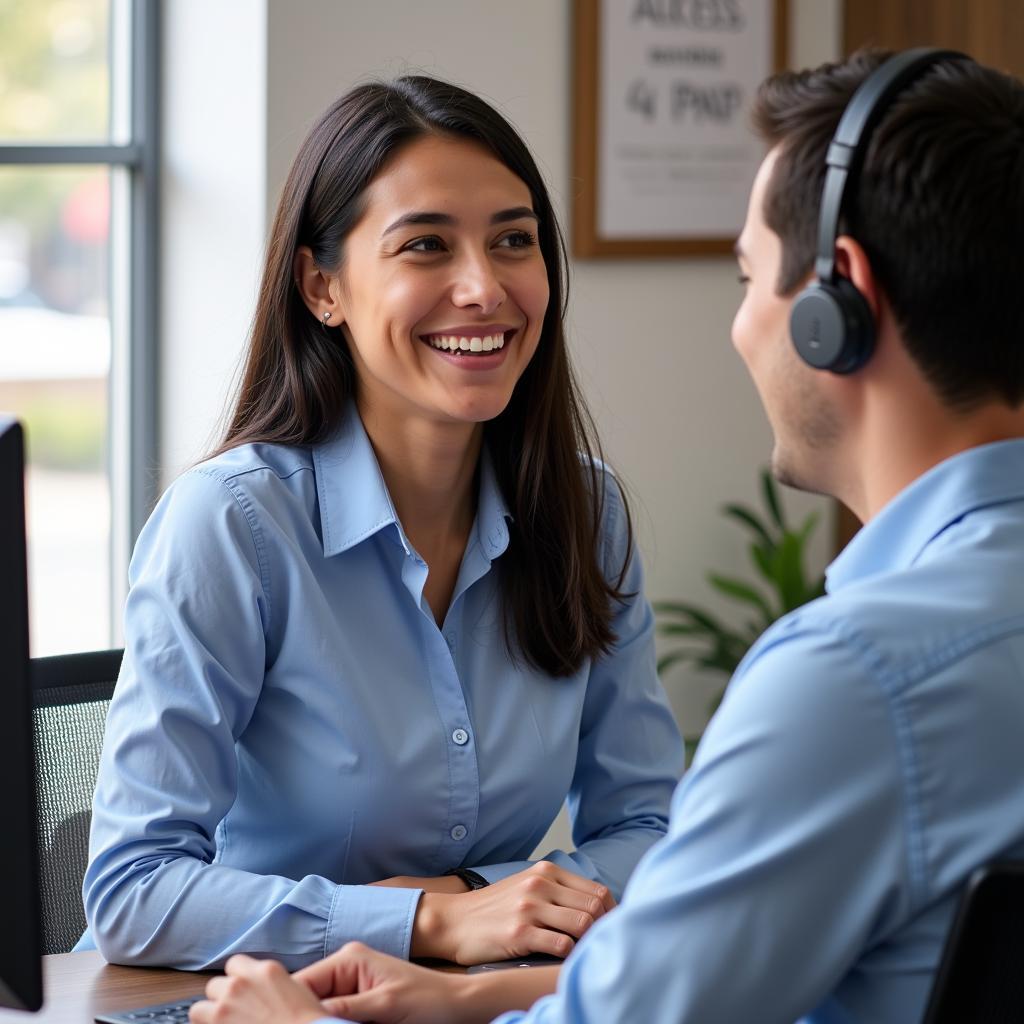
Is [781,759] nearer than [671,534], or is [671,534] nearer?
[781,759]

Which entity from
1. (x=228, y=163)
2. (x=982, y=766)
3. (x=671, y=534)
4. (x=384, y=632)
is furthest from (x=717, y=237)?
(x=982, y=766)

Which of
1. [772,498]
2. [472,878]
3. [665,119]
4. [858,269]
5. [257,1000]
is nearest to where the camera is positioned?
[858,269]

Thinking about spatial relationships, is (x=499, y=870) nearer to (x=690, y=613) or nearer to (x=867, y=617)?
(x=867, y=617)

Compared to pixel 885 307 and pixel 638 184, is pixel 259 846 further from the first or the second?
pixel 638 184

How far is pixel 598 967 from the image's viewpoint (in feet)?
3.13

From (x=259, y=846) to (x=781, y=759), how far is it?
95cm

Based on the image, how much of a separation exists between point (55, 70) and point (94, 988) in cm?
223

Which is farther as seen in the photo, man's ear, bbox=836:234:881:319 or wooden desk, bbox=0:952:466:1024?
wooden desk, bbox=0:952:466:1024

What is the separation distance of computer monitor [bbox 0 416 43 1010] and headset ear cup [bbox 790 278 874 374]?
52 centimetres

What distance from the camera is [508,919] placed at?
1443 millimetres

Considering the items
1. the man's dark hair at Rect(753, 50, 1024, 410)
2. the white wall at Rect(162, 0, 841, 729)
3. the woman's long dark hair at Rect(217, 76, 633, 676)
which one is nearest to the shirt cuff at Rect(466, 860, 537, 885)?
the woman's long dark hair at Rect(217, 76, 633, 676)

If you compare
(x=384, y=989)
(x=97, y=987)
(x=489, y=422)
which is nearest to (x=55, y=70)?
(x=489, y=422)

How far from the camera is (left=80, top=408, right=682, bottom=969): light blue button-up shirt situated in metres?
1.50

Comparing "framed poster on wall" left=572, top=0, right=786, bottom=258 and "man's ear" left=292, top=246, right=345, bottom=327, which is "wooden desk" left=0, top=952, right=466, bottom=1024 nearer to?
"man's ear" left=292, top=246, right=345, bottom=327
